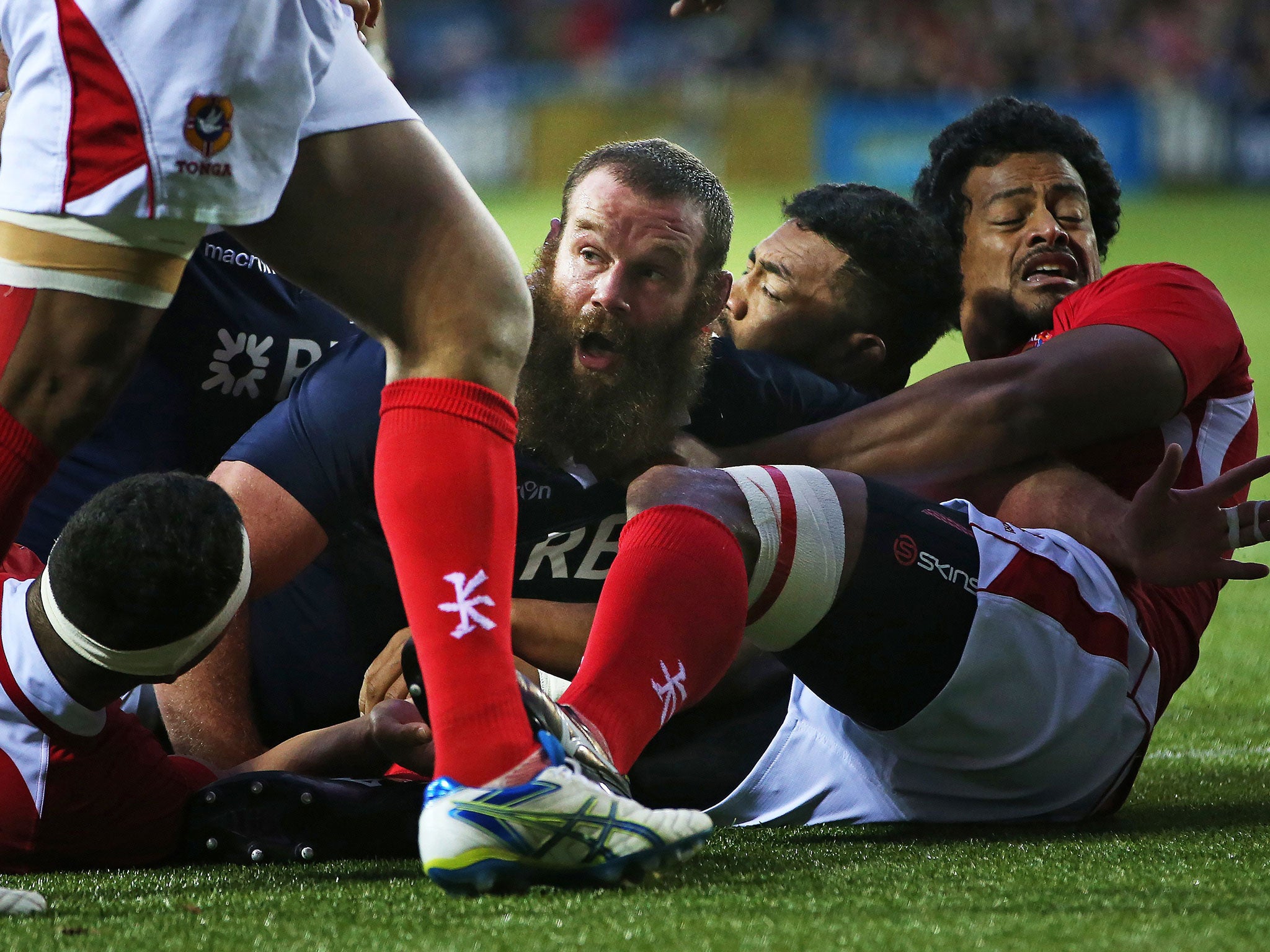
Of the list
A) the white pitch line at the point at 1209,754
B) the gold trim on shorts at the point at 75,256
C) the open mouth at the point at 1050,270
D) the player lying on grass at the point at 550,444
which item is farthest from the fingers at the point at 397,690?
the open mouth at the point at 1050,270

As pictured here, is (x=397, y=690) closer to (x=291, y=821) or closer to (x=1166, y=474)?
(x=291, y=821)

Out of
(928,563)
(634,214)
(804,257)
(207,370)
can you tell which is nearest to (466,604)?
(928,563)

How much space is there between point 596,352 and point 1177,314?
860 mm

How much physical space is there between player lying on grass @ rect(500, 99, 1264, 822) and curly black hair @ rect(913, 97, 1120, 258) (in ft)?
2.23

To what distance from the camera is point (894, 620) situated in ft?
6.25

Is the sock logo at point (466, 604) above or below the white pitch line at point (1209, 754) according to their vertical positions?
above

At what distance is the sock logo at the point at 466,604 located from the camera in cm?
157

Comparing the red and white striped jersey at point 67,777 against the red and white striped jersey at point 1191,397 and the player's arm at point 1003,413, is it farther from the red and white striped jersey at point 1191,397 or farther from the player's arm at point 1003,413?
the red and white striped jersey at point 1191,397

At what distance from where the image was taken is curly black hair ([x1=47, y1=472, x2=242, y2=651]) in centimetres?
165

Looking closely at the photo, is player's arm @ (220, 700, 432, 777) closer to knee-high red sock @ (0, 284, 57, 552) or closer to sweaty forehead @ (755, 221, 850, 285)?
knee-high red sock @ (0, 284, 57, 552)

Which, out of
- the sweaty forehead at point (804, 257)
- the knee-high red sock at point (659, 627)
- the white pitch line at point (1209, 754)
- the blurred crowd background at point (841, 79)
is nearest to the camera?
the knee-high red sock at point (659, 627)

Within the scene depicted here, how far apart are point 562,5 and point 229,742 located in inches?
848

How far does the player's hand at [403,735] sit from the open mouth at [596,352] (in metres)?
0.68

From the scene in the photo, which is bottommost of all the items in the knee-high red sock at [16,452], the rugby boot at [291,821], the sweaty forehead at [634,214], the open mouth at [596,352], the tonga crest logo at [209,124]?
the rugby boot at [291,821]
